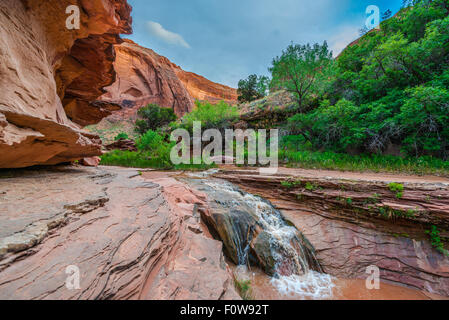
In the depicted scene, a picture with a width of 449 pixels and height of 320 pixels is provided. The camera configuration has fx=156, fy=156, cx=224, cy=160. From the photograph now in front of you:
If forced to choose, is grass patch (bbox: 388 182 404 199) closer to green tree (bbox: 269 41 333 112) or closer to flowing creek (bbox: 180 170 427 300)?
flowing creek (bbox: 180 170 427 300)

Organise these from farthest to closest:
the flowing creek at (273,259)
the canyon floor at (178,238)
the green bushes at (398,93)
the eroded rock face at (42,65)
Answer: the green bushes at (398,93)
the flowing creek at (273,259)
the eroded rock face at (42,65)
the canyon floor at (178,238)

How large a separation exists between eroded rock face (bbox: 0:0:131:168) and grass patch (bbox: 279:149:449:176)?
Result: 998 centimetres

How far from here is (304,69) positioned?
38.7 feet

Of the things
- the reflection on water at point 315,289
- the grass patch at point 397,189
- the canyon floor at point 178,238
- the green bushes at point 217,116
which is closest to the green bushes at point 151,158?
the canyon floor at point 178,238

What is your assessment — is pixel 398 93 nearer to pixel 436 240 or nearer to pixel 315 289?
pixel 436 240

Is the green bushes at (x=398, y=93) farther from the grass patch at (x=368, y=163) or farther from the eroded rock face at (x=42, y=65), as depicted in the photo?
the eroded rock face at (x=42, y=65)

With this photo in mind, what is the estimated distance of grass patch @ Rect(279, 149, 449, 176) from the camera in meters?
6.69

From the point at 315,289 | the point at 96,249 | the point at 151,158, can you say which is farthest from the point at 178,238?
the point at 151,158

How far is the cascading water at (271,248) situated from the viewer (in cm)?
318

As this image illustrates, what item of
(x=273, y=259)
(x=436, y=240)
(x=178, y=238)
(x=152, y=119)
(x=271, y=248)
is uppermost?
(x=152, y=119)

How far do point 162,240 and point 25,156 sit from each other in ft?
9.54

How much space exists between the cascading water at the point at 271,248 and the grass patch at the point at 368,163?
6.15 meters

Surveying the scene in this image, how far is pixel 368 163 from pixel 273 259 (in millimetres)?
8453

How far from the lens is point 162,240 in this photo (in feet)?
7.02
